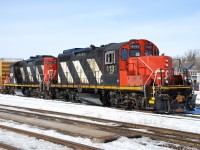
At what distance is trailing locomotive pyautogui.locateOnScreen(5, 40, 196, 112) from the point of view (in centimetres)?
1434

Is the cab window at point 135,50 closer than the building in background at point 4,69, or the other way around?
the cab window at point 135,50

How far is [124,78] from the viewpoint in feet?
51.7

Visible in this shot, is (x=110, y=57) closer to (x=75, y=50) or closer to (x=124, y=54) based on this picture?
(x=124, y=54)

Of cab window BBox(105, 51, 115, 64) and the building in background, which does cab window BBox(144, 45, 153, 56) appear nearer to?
cab window BBox(105, 51, 115, 64)

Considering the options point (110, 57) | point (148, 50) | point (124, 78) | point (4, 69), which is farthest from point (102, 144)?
point (4, 69)

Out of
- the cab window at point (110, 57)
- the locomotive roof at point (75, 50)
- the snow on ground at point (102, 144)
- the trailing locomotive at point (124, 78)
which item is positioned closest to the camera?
the snow on ground at point (102, 144)

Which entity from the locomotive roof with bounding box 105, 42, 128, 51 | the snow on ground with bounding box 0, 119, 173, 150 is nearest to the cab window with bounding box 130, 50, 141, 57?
the locomotive roof with bounding box 105, 42, 128, 51

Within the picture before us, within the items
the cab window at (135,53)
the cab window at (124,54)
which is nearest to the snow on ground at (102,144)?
the cab window at (124,54)

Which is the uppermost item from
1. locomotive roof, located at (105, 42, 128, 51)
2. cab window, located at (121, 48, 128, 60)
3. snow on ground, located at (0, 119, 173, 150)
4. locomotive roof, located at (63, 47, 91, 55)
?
locomotive roof, located at (63, 47, 91, 55)

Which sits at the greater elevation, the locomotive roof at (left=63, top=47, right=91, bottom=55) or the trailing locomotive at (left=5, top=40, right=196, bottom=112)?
the locomotive roof at (left=63, top=47, right=91, bottom=55)

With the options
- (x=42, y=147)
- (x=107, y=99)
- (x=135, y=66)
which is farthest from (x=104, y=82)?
(x=42, y=147)

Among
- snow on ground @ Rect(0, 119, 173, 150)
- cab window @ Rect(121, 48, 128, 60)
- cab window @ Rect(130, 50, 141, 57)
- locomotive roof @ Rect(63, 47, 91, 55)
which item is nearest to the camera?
snow on ground @ Rect(0, 119, 173, 150)

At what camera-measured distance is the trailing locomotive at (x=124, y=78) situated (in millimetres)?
14344

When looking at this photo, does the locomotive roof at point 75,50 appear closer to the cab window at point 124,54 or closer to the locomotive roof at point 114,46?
the locomotive roof at point 114,46
